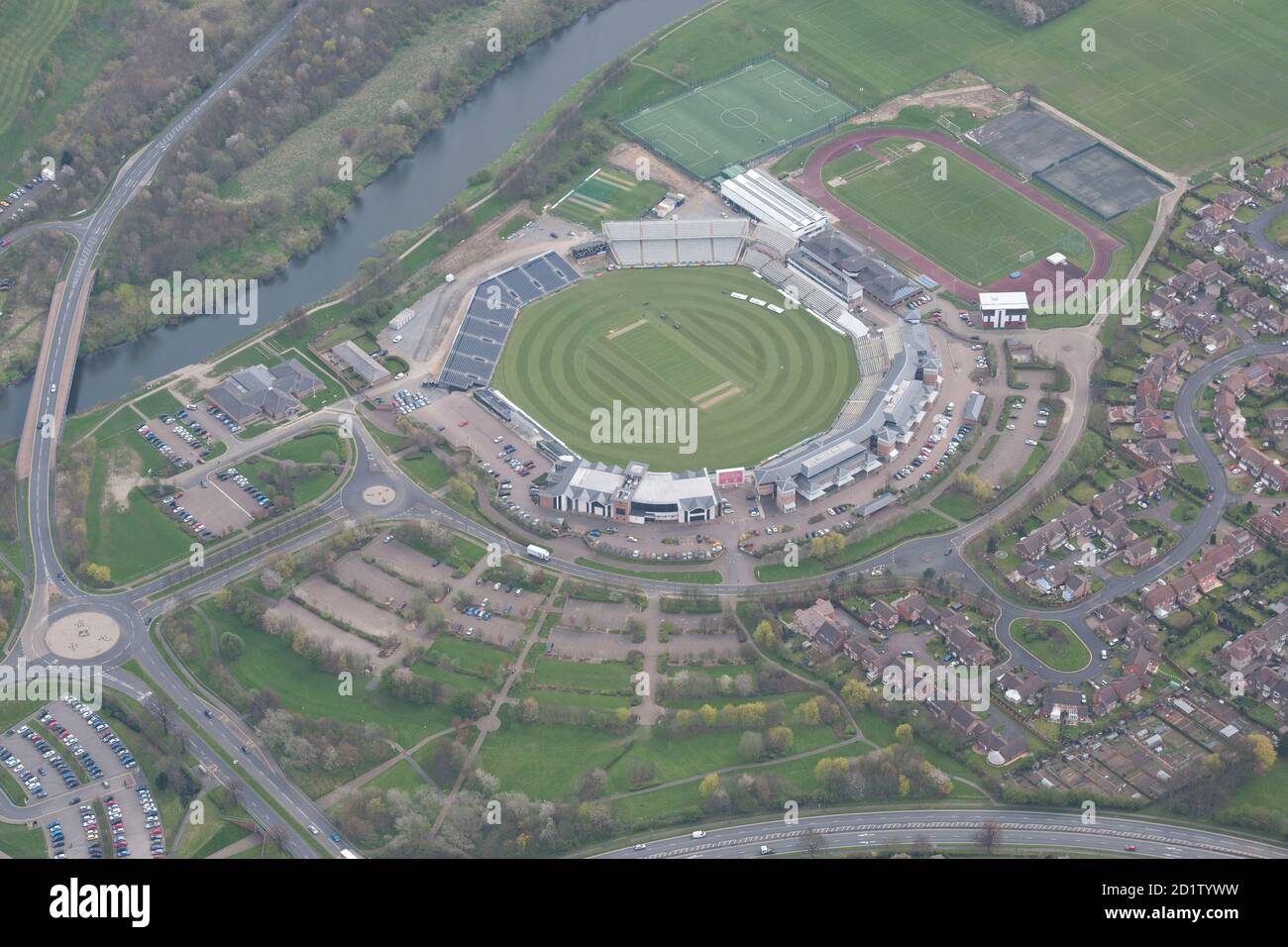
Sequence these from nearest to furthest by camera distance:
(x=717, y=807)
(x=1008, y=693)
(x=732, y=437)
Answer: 1. (x=717, y=807)
2. (x=1008, y=693)
3. (x=732, y=437)

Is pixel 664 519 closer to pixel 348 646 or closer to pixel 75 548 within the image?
pixel 348 646

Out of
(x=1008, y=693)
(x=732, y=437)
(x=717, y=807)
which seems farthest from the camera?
(x=732, y=437)

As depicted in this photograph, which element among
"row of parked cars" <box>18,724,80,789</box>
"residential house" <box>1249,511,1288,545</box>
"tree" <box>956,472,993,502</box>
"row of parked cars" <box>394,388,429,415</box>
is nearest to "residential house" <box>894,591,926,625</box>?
"tree" <box>956,472,993,502</box>

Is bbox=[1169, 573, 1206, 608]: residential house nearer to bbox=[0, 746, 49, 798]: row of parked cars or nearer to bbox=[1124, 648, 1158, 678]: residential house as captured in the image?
bbox=[1124, 648, 1158, 678]: residential house

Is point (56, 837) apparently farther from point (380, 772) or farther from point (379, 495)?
point (379, 495)

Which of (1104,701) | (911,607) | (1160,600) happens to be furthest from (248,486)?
(1160,600)

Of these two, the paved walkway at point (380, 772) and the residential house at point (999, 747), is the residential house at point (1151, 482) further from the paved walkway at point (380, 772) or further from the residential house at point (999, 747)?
the paved walkway at point (380, 772)

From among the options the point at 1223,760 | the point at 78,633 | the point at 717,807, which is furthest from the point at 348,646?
the point at 1223,760

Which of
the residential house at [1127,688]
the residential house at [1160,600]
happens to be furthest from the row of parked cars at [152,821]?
the residential house at [1160,600]
